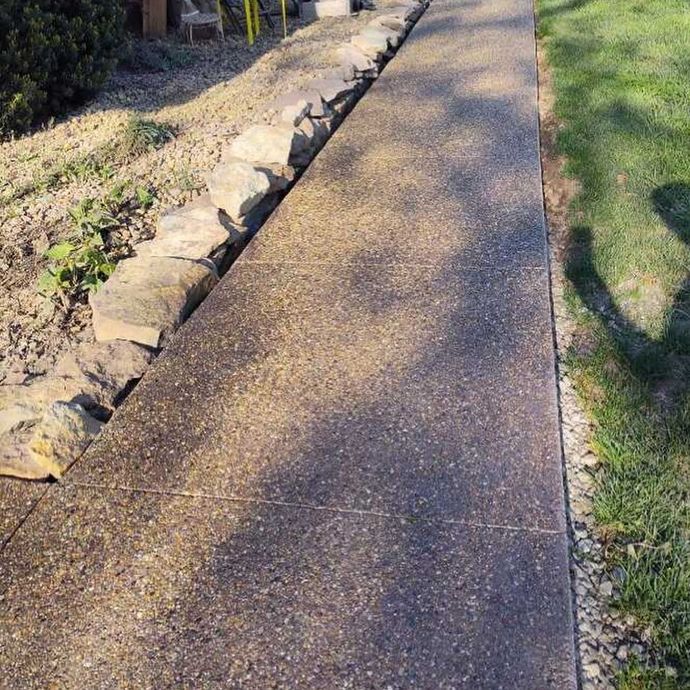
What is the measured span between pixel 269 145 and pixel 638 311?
7.82ft

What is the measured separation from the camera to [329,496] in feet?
6.76

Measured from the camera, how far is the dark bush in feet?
16.8

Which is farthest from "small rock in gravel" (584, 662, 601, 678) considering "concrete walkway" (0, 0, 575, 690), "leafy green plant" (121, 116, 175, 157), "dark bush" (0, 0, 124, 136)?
"dark bush" (0, 0, 124, 136)

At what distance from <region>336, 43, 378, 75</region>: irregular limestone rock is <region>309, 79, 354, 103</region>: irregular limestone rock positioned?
440 millimetres

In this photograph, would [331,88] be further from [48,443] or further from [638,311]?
[48,443]

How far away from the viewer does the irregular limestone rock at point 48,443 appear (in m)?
2.24

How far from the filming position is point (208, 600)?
5.93ft

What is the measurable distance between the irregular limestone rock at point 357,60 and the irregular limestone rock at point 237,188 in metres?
2.52

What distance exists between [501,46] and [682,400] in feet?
16.9

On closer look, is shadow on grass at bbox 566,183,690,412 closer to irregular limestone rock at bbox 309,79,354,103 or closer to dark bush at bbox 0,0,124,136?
irregular limestone rock at bbox 309,79,354,103

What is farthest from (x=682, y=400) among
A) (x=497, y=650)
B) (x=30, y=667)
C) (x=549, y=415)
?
(x=30, y=667)

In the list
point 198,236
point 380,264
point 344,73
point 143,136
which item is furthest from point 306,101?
point 380,264

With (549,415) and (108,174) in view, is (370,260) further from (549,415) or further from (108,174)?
(108,174)

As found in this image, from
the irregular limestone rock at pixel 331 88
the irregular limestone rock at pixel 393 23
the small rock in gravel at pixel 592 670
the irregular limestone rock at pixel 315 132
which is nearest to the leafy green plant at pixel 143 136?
the irregular limestone rock at pixel 315 132
